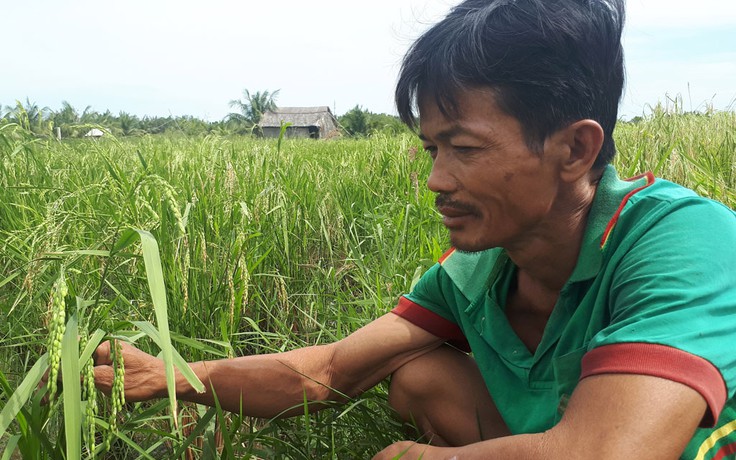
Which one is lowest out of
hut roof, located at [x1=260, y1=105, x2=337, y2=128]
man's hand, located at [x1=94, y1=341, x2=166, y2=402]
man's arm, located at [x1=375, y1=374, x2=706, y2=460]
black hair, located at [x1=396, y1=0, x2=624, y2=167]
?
man's hand, located at [x1=94, y1=341, x2=166, y2=402]

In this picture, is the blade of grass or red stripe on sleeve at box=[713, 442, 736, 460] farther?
red stripe on sleeve at box=[713, 442, 736, 460]

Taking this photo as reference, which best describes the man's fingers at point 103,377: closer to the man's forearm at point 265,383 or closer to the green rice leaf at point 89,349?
the man's forearm at point 265,383

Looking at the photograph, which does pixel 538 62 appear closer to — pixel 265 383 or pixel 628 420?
pixel 628 420

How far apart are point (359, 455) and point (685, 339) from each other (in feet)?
3.07

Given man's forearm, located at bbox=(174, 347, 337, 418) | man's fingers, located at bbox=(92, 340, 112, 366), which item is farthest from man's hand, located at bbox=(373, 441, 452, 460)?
man's fingers, located at bbox=(92, 340, 112, 366)

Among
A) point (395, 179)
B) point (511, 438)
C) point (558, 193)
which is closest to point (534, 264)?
point (558, 193)

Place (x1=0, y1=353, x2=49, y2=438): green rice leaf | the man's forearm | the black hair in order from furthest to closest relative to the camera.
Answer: the man's forearm
the black hair
(x1=0, y1=353, x2=49, y2=438): green rice leaf

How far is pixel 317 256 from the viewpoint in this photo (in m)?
2.91

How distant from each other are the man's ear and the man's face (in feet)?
0.07

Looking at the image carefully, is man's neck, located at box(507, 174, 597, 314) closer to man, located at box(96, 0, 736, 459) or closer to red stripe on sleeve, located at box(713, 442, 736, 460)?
man, located at box(96, 0, 736, 459)

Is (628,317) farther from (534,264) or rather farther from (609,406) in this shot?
(534,264)

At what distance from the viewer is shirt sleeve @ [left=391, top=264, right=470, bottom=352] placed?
179 centimetres

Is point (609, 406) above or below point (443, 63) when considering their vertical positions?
below

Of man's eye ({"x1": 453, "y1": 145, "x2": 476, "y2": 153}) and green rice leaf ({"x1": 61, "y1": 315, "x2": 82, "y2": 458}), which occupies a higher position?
man's eye ({"x1": 453, "y1": 145, "x2": 476, "y2": 153})
